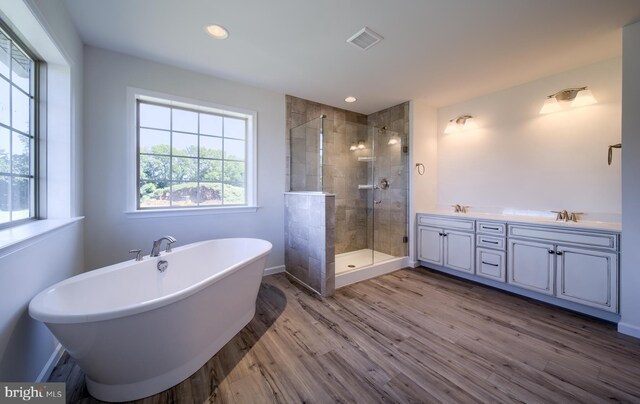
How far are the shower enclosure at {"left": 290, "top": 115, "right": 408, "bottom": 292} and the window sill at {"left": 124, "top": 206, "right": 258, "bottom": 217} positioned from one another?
49.7 inches

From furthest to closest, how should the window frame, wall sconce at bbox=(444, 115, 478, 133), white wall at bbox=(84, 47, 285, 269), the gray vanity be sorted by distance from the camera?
1. wall sconce at bbox=(444, 115, 478, 133)
2. the window frame
3. white wall at bbox=(84, 47, 285, 269)
4. the gray vanity

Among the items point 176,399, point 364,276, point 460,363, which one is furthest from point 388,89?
point 176,399

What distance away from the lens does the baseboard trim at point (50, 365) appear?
1411 millimetres

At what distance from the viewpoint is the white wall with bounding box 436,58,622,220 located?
2.43 m

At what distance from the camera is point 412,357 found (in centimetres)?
170

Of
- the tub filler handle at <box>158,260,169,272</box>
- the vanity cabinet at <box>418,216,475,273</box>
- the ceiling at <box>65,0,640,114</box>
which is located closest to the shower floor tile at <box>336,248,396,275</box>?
the vanity cabinet at <box>418,216,475,273</box>

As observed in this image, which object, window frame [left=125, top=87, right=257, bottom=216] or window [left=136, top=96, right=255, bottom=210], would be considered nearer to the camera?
window frame [left=125, top=87, right=257, bottom=216]

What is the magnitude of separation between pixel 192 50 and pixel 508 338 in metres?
3.77

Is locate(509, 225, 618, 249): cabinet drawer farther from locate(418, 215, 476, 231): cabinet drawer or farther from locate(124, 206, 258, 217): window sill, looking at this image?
locate(124, 206, 258, 217): window sill

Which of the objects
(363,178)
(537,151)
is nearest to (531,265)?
(537,151)

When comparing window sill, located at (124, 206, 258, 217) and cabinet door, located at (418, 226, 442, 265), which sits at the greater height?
window sill, located at (124, 206, 258, 217)

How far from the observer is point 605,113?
2.41 m

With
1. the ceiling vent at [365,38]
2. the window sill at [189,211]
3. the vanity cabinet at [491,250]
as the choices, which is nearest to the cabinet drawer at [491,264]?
the vanity cabinet at [491,250]

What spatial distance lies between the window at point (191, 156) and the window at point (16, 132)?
83 centimetres
